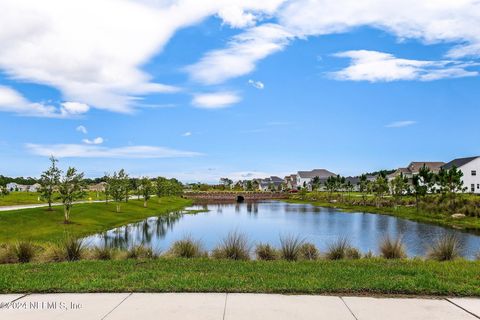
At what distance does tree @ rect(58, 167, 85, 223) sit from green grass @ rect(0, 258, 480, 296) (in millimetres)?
25264

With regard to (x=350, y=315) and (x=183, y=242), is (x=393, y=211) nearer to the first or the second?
(x=183, y=242)

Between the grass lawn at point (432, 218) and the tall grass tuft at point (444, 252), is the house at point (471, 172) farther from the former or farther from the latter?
the tall grass tuft at point (444, 252)

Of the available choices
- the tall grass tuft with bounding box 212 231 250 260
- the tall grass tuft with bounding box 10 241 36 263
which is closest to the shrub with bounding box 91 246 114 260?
the tall grass tuft with bounding box 10 241 36 263

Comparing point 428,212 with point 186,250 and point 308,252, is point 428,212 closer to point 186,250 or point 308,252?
point 308,252

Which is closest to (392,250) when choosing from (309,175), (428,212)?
(428,212)

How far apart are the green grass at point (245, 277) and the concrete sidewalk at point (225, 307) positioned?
15.7 inches

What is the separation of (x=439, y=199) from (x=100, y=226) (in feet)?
146

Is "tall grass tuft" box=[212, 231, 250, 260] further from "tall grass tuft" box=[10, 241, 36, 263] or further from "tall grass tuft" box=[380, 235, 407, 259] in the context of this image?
"tall grass tuft" box=[10, 241, 36, 263]

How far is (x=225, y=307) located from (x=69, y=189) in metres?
32.1

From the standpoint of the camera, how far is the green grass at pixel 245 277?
323 inches

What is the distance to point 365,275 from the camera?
9.34m

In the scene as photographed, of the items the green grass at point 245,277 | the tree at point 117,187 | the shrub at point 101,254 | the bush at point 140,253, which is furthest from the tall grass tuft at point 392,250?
the tree at point 117,187

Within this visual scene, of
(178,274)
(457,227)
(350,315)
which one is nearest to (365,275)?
(350,315)

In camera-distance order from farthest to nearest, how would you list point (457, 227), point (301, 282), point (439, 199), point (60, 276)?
point (439, 199) < point (457, 227) < point (60, 276) < point (301, 282)
